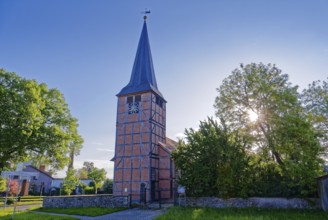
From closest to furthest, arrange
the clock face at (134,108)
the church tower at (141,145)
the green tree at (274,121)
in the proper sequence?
the green tree at (274,121) < the church tower at (141,145) < the clock face at (134,108)

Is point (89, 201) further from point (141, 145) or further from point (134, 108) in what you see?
point (134, 108)

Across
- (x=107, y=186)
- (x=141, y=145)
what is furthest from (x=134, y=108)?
(x=107, y=186)

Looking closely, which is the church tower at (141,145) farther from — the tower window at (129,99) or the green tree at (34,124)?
the green tree at (34,124)

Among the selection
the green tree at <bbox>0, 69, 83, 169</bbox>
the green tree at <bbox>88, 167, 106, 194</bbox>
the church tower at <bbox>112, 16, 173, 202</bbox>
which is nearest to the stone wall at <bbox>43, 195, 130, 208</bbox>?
the church tower at <bbox>112, 16, 173, 202</bbox>

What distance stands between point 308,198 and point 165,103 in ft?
60.5

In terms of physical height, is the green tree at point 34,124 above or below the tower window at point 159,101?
below

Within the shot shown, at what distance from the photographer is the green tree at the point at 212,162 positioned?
1611 cm

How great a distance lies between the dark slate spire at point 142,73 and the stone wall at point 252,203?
1328cm

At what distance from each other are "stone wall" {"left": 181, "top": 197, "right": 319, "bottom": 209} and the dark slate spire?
13.3 m

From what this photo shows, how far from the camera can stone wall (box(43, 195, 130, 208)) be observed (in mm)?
18844

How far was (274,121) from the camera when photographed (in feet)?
53.6

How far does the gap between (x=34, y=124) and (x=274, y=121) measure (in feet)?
65.5

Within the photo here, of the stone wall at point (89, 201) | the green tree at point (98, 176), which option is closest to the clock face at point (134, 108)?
the stone wall at point (89, 201)

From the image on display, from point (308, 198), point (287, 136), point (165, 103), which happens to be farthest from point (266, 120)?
point (165, 103)
